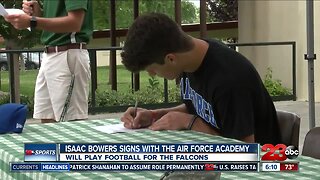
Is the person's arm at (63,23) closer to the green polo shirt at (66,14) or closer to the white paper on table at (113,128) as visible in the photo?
the green polo shirt at (66,14)

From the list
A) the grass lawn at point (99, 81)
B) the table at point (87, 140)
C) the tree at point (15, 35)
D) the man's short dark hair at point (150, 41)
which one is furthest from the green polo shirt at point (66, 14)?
the tree at point (15, 35)

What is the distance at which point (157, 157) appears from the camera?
4.53 feet

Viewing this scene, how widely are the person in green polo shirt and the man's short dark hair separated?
5.26 ft

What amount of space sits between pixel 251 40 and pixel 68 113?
10.3m

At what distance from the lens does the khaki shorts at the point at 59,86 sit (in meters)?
4.26

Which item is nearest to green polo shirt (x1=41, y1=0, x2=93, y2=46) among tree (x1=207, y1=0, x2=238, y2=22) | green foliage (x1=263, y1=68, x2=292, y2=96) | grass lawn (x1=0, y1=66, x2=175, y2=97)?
grass lawn (x1=0, y1=66, x2=175, y2=97)

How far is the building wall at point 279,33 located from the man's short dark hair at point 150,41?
9819 millimetres

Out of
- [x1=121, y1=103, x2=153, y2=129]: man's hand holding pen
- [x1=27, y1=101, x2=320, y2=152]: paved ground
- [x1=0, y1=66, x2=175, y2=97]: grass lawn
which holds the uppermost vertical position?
[x1=121, y1=103, x2=153, y2=129]: man's hand holding pen

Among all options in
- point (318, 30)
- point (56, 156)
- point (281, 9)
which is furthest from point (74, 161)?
point (281, 9)

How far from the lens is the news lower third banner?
53.9 inches

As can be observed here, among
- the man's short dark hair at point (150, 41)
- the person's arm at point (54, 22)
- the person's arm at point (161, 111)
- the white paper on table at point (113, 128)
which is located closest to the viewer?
the man's short dark hair at point (150, 41)

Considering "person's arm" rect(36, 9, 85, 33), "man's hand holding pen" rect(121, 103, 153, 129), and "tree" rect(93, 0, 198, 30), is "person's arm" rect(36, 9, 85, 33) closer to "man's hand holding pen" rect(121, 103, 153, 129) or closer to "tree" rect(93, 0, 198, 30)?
"man's hand holding pen" rect(121, 103, 153, 129)

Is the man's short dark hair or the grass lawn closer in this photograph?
the man's short dark hair

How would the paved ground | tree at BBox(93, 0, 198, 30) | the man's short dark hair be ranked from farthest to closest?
tree at BBox(93, 0, 198, 30)
the paved ground
the man's short dark hair
